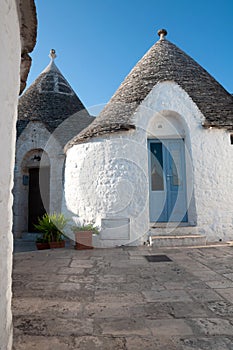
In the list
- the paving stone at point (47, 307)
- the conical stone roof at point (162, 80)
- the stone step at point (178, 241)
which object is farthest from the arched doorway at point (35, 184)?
the paving stone at point (47, 307)

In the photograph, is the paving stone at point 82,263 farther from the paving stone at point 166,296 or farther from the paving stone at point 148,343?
the paving stone at point 148,343

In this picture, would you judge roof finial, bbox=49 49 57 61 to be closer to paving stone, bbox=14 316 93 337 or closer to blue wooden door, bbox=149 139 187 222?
blue wooden door, bbox=149 139 187 222

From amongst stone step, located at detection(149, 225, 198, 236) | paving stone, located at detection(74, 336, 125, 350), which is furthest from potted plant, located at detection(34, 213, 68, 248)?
paving stone, located at detection(74, 336, 125, 350)

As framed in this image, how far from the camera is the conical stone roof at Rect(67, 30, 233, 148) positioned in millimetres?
7223

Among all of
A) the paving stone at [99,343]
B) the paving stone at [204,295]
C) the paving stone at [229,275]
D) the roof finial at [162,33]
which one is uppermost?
the roof finial at [162,33]

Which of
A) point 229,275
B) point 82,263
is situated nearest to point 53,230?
point 82,263

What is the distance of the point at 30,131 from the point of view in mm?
10664

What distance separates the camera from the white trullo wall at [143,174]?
661 cm

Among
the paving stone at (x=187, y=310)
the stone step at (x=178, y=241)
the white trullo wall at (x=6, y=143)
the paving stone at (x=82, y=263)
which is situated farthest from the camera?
the stone step at (x=178, y=241)

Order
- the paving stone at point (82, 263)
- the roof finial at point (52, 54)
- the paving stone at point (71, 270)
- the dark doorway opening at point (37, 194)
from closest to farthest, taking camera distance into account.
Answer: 1. the paving stone at point (71, 270)
2. the paving stone at point (82, 263)
3. the dark doorway opening at point (37, 194)
4. the roof finial at point (52, 54)

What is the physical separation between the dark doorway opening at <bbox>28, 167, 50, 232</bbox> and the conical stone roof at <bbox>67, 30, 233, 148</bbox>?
2.88 m

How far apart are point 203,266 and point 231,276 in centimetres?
67

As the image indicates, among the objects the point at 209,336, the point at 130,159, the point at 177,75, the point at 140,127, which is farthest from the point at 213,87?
the point at 209,336

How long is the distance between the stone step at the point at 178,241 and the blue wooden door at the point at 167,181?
0.83m
